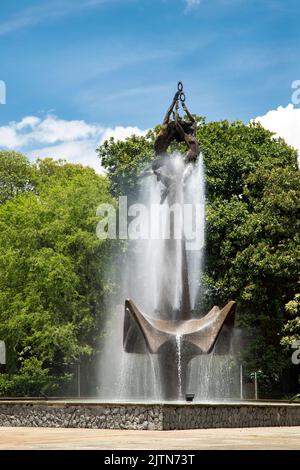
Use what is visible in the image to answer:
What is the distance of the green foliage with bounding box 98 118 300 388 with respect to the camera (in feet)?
126

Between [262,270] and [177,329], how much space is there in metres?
15.6

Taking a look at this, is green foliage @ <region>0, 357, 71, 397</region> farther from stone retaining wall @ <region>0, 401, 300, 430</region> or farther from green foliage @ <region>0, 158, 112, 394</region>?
stone retaining wall @ <region>0, 401, 300, 430</region>

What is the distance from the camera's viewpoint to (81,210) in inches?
1709

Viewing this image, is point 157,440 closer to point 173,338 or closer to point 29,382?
point 173,338

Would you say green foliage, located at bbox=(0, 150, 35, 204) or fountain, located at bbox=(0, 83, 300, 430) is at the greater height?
green foliage, located at bbox=(0, 150, 35, 204)

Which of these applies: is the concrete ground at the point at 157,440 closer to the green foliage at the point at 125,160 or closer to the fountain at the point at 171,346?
the fountain at the point at 171,346


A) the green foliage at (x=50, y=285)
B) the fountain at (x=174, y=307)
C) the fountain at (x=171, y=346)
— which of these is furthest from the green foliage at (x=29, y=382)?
Result: the fountain at (x=174, y=307)

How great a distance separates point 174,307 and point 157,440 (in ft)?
31.3

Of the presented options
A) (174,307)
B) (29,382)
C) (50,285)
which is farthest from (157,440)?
(29,382)

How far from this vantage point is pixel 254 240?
39.2m

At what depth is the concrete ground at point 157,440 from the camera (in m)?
13.1

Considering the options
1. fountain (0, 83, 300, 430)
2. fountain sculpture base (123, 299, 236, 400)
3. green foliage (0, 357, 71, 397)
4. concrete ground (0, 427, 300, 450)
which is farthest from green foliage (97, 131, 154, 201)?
concrete ground (0, 427, 300, 450)

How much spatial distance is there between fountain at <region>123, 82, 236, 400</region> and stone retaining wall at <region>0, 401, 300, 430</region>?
9.33ft

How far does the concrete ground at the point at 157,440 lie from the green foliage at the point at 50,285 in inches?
903
